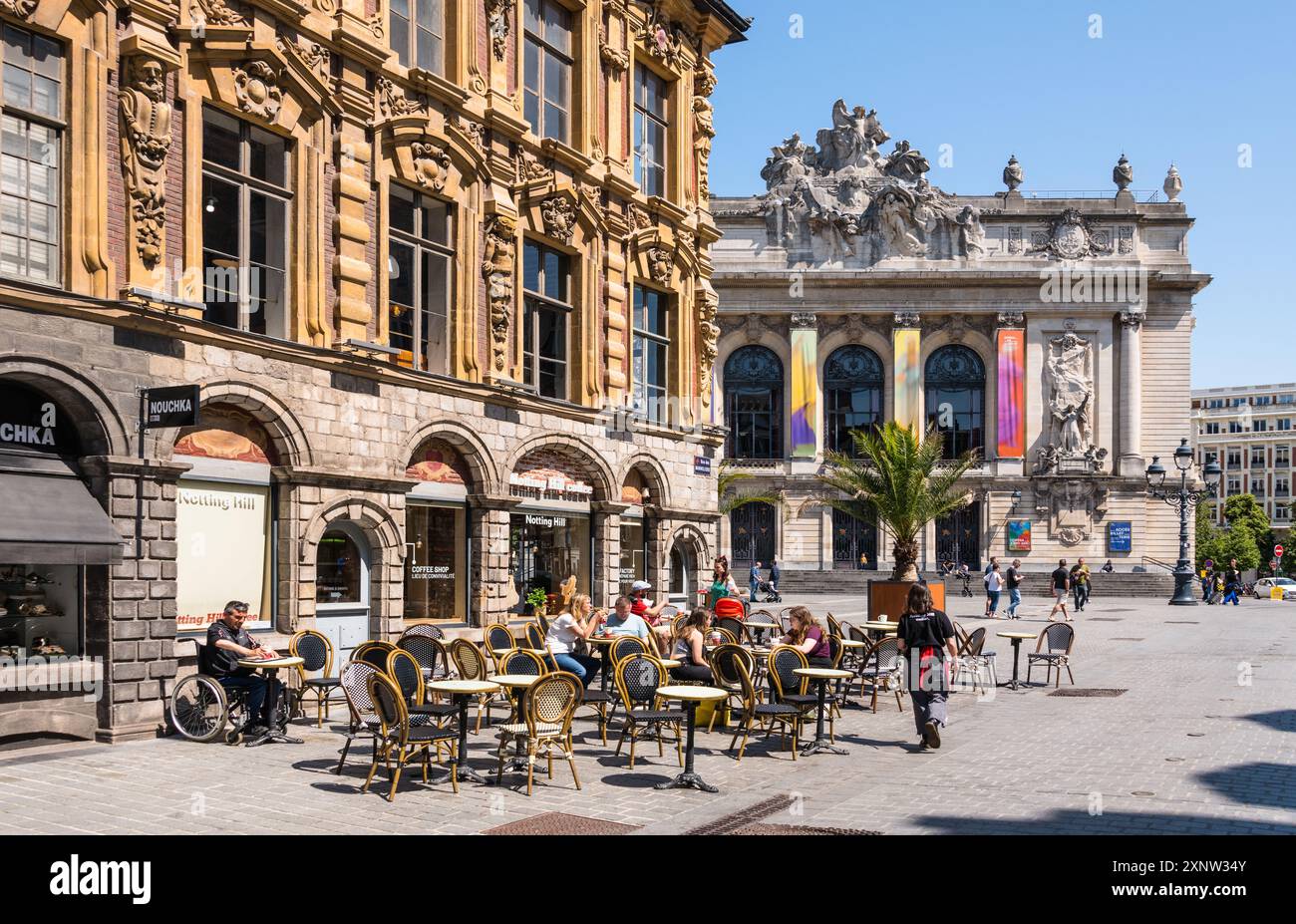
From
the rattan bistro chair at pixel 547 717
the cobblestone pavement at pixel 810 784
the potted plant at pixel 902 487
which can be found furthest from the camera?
the potted plant at pixel 902 487

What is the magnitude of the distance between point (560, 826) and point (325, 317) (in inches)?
366

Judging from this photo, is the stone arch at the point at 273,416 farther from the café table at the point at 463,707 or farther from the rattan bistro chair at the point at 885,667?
the rattan bistro chair at the point at 885,667

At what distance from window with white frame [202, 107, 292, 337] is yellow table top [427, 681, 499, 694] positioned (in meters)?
6.17

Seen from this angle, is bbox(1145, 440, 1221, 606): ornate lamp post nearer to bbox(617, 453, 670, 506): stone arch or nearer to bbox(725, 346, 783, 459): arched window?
bbox(725, 346, 783, 459): arched window

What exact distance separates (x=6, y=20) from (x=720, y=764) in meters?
10.4

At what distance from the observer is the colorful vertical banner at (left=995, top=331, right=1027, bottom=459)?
6244cm

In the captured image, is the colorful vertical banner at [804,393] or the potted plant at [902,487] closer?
the potted plant at [902,487]

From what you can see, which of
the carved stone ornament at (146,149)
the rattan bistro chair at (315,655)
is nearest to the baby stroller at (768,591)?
the rattan bistro chair at (315,655)

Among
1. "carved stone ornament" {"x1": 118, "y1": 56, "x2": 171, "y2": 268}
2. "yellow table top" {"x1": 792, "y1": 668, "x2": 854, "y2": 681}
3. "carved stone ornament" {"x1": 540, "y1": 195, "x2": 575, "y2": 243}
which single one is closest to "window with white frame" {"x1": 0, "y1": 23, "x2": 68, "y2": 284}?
"carved stone ornament" {"x1": 118, "y1": 56, "x2": 171, "y2": 268}

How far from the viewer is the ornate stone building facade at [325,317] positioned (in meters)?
13.2

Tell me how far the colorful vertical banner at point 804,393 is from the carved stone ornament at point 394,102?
46032 mm

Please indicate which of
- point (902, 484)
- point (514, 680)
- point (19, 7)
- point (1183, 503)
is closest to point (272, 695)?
point (514, 680)

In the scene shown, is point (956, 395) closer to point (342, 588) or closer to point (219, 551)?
point (342, 588)
